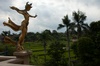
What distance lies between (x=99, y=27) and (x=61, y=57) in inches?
205

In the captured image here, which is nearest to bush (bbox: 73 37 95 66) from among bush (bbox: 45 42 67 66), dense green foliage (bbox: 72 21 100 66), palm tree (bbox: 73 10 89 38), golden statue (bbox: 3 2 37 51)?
dense green foliage (bbox: 72 21 100 66)

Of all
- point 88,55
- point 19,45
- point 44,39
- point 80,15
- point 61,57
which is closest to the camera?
point 19,45

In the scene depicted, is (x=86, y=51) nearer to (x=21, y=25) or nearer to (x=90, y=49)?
(x=90, y=49)

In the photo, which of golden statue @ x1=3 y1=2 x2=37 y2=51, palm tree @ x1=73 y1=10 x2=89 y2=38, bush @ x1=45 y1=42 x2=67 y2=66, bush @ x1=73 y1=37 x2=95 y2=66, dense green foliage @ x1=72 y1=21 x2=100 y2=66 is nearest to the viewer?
golden statue @ x1=3 y1=2 x2=37 y2=51

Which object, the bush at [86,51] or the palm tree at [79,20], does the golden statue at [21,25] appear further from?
the palm tree at [79,20]

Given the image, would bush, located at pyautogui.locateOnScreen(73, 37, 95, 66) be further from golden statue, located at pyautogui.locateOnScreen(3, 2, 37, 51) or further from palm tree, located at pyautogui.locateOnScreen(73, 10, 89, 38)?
golden statue, located at pyautogui.locateOnScreen(3, 2, 37, 51)

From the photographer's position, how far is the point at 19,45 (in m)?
8.59

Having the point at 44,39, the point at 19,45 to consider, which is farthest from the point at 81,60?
the point at 44,39

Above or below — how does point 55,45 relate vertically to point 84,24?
below

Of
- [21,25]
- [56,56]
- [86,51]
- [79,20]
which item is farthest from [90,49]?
[21,25]

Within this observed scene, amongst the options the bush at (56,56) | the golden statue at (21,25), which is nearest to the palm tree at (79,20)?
the bush at (56,56)

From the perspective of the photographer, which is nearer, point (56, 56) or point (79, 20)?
point (56, 56)

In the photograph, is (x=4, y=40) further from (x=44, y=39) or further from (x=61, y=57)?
(x=44, y=39)

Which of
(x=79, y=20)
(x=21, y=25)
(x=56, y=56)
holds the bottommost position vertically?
(x=56, y=56)
